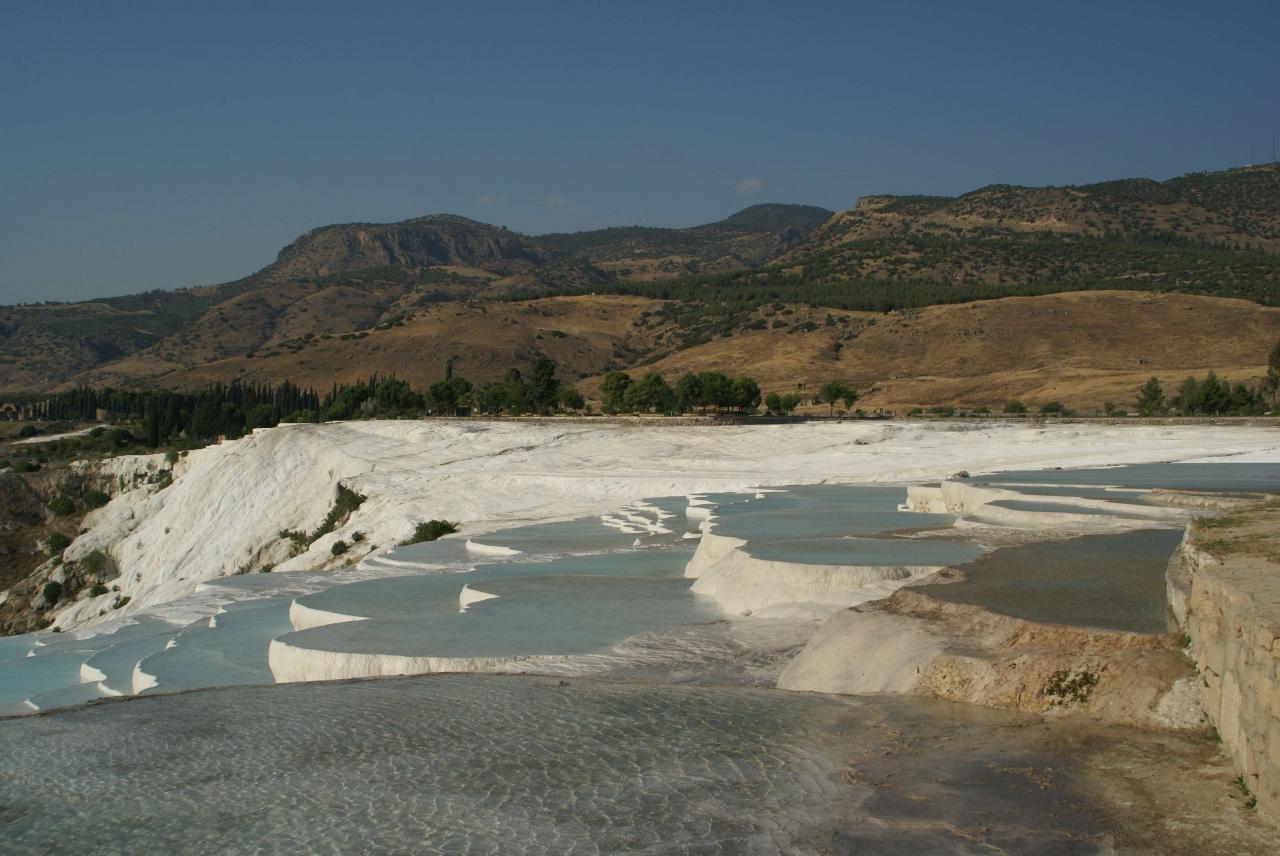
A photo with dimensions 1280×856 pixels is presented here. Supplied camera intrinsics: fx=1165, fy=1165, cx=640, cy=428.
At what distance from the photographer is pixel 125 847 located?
8.09m

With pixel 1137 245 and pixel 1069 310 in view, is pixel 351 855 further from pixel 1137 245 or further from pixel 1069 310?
pixel 1137 245

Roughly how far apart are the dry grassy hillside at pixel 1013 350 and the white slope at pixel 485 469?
23.0 m

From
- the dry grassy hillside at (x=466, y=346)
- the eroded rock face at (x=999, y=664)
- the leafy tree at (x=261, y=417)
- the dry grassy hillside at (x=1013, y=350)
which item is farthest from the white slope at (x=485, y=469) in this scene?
the dry grassy hillside at (x=466, y=346)

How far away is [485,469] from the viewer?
136 feet

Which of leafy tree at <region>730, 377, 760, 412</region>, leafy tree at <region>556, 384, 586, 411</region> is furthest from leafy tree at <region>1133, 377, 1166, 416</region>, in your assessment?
leafy tree at <region>556, 384, 586, 411</region>

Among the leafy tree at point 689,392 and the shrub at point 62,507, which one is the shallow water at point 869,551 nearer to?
the leafy tree at point 689,392

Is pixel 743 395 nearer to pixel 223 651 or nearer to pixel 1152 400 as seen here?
pixel 1152 400

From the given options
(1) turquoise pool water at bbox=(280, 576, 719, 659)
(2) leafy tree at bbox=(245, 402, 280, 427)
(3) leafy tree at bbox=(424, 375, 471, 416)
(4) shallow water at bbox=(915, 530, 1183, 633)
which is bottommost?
(1) turquoise pool water at bbox=(280, 576, 719, 659)

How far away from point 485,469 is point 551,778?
32846mm

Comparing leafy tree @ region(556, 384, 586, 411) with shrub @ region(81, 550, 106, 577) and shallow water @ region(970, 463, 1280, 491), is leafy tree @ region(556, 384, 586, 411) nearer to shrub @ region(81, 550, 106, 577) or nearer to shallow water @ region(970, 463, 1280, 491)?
shrub @ region(81, 550, 106, 577)

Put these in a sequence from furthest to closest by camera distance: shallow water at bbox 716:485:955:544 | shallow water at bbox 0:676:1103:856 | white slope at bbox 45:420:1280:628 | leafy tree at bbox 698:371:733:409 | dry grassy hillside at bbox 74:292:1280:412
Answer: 1. dry grassy hillside at bbox 74:292:1280:412
2. leafy tree at bbox 698:371:733:409
3. white slope at bbox 45:420:1280:628
4. shallow water at bbox 716:485:955:544
5. shallow water at bbox 0:676:1103:856

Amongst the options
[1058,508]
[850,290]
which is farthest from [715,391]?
[850,290]

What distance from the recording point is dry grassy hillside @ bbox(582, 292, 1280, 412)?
67.4 meters

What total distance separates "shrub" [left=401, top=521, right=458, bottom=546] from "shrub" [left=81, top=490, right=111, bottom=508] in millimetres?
26947
